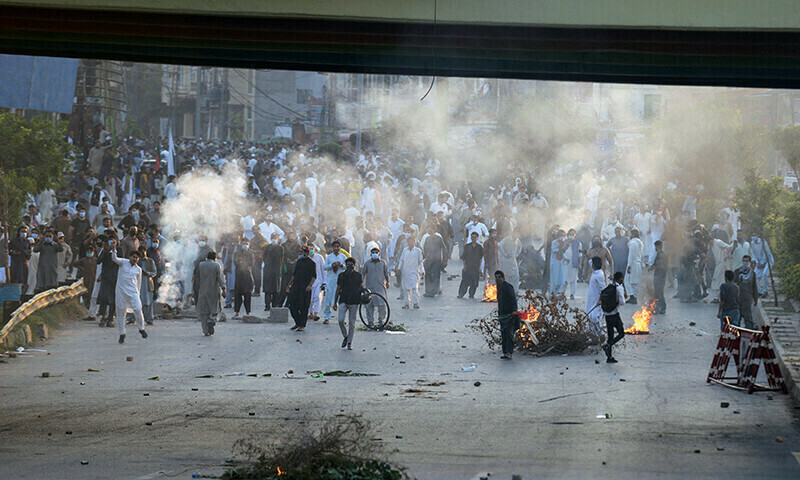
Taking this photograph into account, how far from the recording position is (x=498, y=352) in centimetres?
1608

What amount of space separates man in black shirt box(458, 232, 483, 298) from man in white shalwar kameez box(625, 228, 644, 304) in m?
3.21

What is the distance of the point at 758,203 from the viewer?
72.8 ft

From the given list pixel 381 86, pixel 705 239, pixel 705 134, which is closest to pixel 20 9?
pixel 705 239

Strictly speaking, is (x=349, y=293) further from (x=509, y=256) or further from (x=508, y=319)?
(x=509, y=256)

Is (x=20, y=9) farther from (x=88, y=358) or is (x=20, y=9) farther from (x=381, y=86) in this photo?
(x=381, y=86)

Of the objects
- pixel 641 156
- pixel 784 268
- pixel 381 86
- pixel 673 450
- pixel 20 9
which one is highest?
pixel 381 86

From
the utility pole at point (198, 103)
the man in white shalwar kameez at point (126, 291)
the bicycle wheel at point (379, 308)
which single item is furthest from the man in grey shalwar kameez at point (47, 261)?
the utility pole at point (198, 103)

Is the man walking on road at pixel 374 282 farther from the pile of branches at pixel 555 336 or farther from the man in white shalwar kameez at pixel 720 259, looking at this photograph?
the man in white shalwar kameez at pixel 720 259

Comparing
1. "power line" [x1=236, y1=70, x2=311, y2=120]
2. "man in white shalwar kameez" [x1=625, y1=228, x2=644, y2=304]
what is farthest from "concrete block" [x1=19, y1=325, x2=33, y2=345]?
"power line" [x1=236, y1=70, x2=311, y2=120]

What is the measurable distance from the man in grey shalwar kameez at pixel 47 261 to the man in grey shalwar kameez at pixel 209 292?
12.7 ft

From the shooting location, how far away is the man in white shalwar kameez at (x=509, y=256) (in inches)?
906

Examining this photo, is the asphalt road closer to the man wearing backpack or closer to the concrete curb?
the man wearing backpack

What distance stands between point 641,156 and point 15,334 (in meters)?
31.5

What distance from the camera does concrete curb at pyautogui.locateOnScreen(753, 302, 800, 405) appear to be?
12867 millimetres
